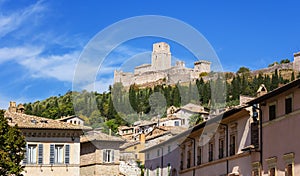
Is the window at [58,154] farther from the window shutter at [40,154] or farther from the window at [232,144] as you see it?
the window at [232,144]

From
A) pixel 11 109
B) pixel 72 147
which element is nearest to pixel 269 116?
pixel 72 147

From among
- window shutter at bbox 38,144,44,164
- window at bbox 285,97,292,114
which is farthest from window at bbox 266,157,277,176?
window shutter at bbox 38,144,44,164

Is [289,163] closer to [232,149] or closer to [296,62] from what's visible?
[232,149]

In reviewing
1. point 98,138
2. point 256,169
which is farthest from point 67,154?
point 256,169

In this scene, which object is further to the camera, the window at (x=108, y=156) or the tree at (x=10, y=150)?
the window at (x=108, y=156)

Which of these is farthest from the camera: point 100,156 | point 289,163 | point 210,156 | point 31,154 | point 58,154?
point 100,156

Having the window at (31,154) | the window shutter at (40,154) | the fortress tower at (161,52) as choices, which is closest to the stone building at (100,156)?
the window shutter at (40,154)

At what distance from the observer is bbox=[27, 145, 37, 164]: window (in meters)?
50.2

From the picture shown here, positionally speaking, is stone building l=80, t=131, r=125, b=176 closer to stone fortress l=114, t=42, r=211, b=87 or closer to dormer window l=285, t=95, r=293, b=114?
stone fortress l=114, t=42, r=211, b=87

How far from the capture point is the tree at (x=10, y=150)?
39.4 meters

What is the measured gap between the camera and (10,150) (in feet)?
133

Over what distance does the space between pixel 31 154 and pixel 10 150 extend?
9741 millimetres

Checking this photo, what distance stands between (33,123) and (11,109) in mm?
8552

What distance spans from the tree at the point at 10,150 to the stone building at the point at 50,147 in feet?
27.9
